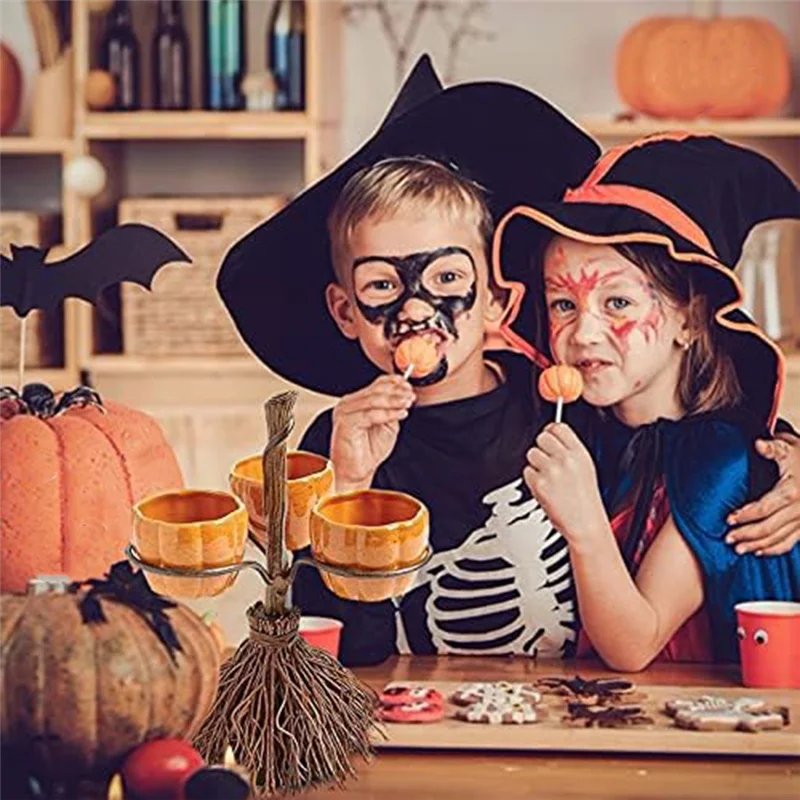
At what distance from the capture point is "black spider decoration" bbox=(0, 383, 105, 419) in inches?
79.2

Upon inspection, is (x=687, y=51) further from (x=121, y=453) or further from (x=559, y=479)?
(x=121, y=453)

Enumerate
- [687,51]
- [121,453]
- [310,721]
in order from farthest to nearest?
1. [687,51]
2. [121,453]
3. [310,721]

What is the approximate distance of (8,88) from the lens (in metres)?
3.86

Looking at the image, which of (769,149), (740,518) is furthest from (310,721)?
(769,149)

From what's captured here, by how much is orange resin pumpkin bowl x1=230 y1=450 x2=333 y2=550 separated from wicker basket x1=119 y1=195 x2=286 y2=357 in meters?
1.76

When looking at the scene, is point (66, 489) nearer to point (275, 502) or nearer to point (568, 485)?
point (275, 502)

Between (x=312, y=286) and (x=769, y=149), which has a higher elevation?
(x=769, y=149)

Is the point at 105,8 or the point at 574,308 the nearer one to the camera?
the point at 574,308

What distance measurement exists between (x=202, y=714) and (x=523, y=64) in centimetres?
261

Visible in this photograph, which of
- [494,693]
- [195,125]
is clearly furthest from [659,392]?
[195,125]

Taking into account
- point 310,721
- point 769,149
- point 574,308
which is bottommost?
point 310,721

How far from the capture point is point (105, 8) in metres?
3.79

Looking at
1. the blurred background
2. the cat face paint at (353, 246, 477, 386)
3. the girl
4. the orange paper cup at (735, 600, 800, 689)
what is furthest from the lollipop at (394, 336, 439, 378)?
the blurred background

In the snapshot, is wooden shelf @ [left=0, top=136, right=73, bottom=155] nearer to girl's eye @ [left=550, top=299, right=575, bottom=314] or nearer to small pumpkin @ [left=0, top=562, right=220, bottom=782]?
girl's eye @ [left=550, top=299, right=575, bottom=314]
